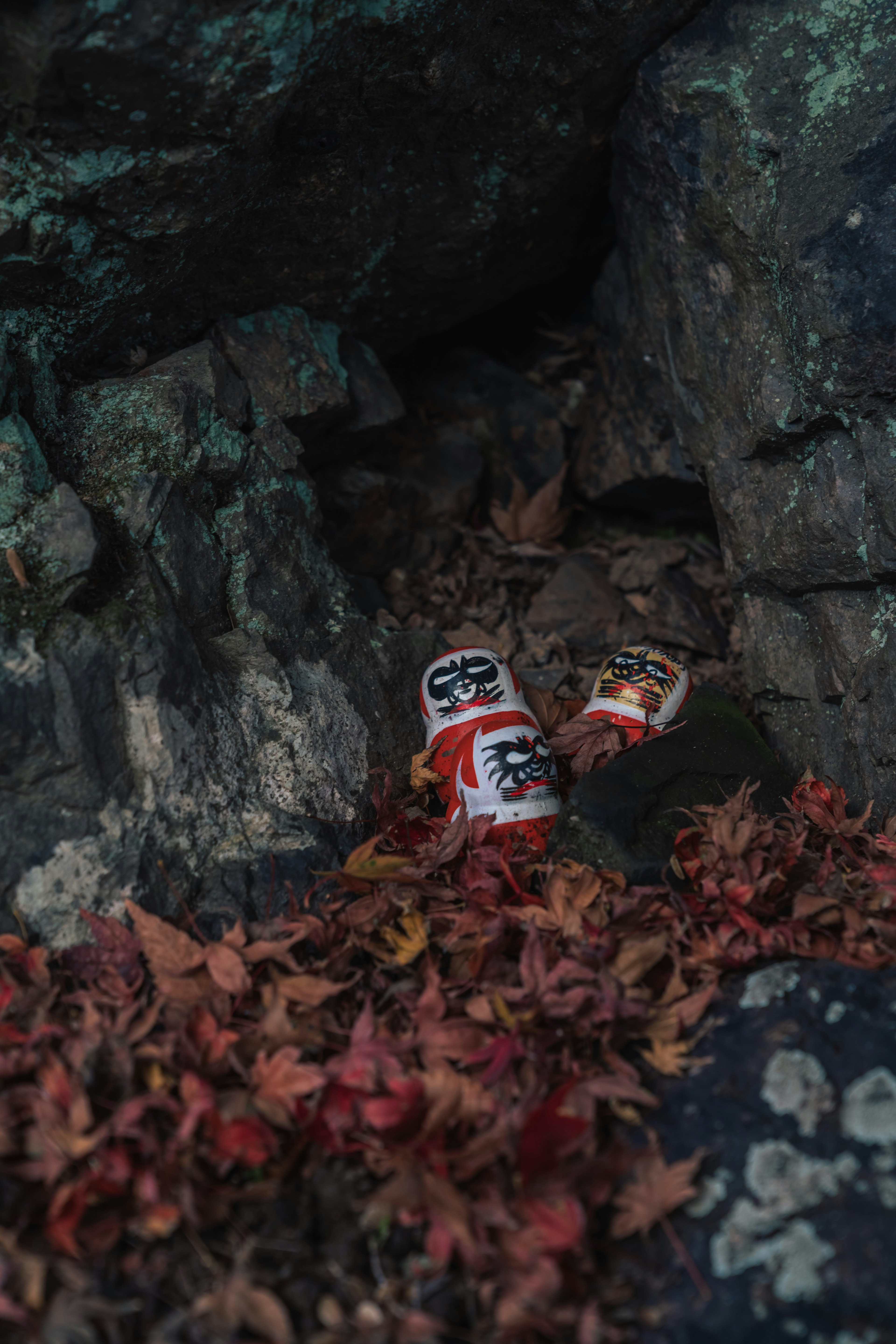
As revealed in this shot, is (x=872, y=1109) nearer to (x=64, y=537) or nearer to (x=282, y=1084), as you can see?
(x=282, y=1084)

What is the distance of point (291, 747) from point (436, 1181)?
140 centimetres

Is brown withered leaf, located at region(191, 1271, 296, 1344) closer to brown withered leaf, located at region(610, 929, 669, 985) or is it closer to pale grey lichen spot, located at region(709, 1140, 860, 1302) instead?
pale grey lichen spot, located at region(709, 1140, 860, 1302)

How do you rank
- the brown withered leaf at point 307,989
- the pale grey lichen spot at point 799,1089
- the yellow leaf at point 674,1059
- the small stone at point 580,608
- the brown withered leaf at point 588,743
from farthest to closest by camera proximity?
1. the small stone at point 580,608
2. the brown withered leaf at point 588,743
3. the brown withered leaf at point 307,989
4. the yellow leaf at point 674,1059
5. the pale grey lichen spot at point 799,1089

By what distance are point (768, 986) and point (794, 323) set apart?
2.16 metres

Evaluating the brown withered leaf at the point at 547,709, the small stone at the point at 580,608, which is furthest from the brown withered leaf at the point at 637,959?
the small stone at the point at 580,608

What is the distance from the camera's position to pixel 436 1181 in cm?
179

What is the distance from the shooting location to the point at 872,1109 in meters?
1.90

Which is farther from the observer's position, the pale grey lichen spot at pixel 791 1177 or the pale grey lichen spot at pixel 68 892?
the pale grey lichen spot at pixel 68 892

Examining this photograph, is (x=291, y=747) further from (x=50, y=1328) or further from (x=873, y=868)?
(x=873, y=868)

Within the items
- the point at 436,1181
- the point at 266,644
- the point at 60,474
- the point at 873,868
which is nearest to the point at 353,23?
the point at 60,474

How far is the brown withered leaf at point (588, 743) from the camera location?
10.3 ft

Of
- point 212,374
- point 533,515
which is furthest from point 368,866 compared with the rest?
point 533,515

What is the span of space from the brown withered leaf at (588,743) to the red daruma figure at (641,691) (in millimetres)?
54

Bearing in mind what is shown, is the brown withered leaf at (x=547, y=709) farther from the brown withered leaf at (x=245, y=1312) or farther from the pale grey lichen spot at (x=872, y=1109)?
the brown withered leaf at (x=245, y=1312)
